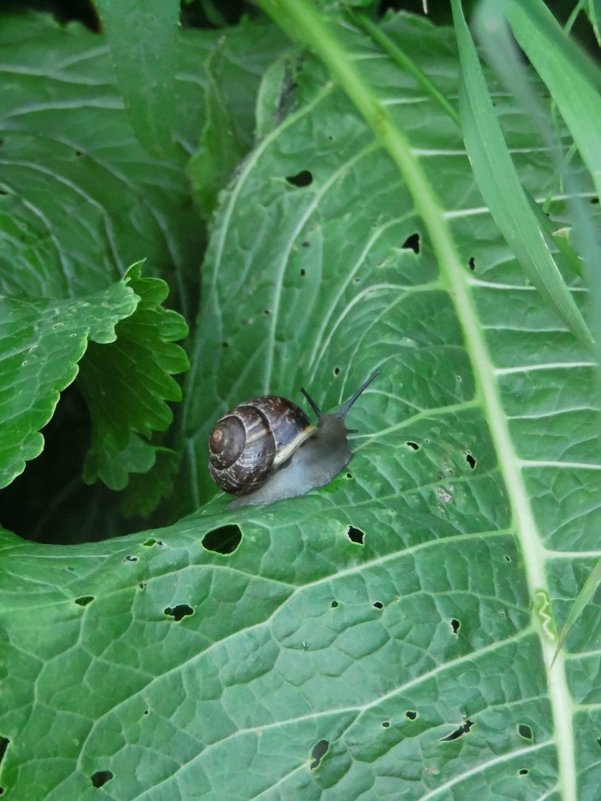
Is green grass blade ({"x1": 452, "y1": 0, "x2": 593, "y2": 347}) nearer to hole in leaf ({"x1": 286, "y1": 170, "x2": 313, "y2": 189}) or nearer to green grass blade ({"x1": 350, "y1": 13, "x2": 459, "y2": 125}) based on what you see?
green grass blade ({"x1": 350, "y1": 13, "x2": 459, "y2": 125})

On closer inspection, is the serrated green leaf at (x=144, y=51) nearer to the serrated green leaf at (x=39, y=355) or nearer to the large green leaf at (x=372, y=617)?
the serrated green leaf at (x=39, y=355)

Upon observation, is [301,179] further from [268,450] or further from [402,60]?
[268,450]

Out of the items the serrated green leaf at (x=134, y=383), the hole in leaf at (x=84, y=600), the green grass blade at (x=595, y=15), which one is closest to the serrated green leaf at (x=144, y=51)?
the serrated green leaf at (x=134, y=383)

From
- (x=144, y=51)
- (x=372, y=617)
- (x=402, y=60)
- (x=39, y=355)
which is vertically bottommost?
(x=372, y=617)

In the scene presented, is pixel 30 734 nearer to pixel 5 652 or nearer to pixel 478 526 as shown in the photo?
pixel 5 652

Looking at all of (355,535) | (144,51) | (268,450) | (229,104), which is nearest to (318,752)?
(355,535)

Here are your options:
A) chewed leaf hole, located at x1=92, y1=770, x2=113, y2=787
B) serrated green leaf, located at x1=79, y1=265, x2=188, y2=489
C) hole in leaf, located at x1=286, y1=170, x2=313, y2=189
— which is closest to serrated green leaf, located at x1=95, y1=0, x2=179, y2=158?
serrated green leaf, located at x1=79, y1=265, x2=188, y2=489
